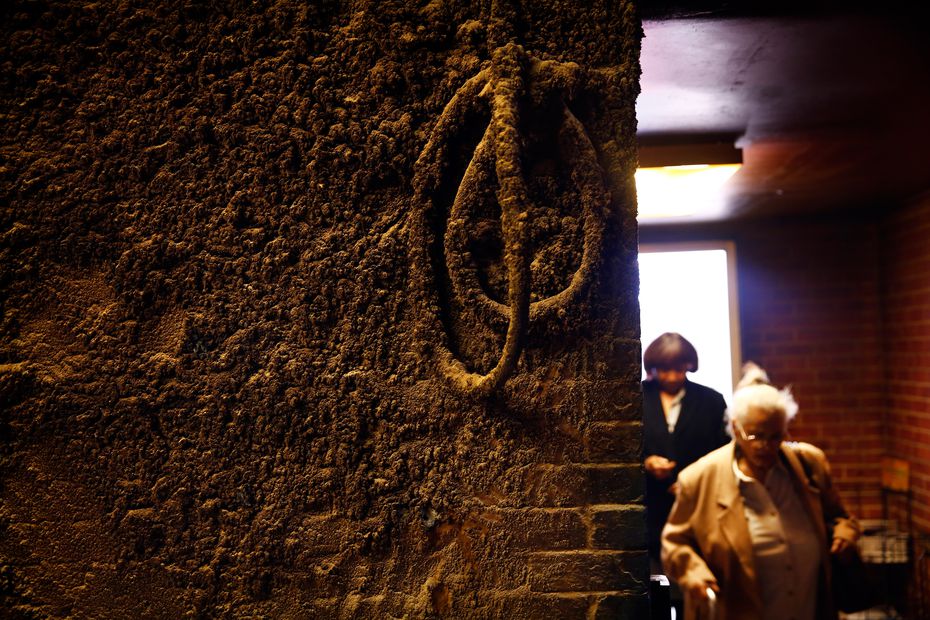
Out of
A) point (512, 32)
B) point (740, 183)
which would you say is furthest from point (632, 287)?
point (740, 183)

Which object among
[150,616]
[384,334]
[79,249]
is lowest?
[150,616]

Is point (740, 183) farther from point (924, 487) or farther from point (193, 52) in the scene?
point (193, 52)

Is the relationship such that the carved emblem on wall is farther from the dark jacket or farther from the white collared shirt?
the dark jacket

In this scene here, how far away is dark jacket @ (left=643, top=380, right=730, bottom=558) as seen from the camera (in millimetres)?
2941

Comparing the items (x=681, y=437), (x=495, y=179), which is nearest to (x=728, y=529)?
(x=681, y=437)

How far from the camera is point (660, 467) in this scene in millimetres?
2943

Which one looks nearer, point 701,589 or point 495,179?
point 495,179

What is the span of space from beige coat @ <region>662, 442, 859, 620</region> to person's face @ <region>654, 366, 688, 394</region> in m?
0.88

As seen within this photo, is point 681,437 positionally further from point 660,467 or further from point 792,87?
point 792,87

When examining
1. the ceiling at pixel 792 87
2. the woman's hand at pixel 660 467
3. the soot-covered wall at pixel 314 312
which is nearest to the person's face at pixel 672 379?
the woman's hand at pixel 660 467

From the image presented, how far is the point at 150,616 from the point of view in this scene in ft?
4.04

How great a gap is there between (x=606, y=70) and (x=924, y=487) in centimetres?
434

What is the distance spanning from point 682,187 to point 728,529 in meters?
1.76

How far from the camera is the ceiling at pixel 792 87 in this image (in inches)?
61.6
